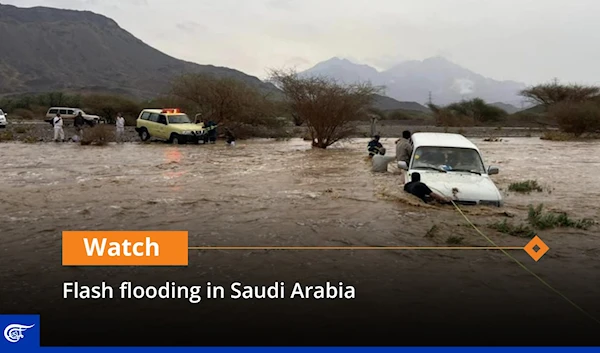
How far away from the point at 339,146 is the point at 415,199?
18895 mm

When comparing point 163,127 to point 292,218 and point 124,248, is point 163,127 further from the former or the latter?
point 124,248

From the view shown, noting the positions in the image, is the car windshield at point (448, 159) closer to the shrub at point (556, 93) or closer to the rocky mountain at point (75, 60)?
the shrub at point (556, 93)

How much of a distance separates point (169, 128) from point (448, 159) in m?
19.7

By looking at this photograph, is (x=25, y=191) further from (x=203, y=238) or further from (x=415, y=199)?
(x=415, y=199)

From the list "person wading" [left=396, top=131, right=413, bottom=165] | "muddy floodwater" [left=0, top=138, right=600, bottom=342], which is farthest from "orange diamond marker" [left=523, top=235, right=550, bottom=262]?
"person wading" [left=396, top=131, right=413, bottom=165]

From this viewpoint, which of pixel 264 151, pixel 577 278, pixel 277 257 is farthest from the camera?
pixel 264 151

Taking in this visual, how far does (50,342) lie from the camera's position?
4.17 meters

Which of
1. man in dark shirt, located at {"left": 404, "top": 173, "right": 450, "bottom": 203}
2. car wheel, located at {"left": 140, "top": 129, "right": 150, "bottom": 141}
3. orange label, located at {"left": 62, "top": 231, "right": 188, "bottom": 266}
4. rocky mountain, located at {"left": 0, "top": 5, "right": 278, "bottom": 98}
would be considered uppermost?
rocky mountain, located at {"left": 0, "top": 5, "right": 278, "bottom": 98}

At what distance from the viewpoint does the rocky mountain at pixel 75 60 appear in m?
133

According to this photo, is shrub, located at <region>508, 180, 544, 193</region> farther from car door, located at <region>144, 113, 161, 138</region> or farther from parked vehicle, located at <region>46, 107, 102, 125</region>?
parked vehicle, located at <region>46, 107, 102, 125</region>

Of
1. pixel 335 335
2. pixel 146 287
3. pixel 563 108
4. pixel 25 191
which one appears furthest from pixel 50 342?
pixel 563 108

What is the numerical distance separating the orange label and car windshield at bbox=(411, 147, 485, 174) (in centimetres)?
516

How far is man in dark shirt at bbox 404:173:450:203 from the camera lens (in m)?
9.81

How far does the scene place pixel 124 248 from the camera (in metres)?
6.74
